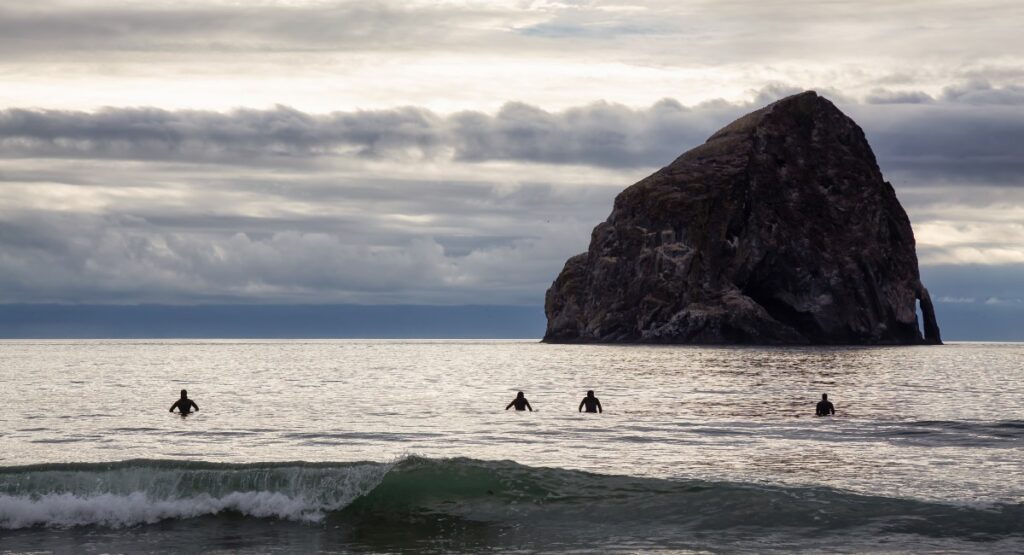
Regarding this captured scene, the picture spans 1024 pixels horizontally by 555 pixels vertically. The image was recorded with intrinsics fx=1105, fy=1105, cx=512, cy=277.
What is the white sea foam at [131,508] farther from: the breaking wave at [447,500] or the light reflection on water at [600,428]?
the light reflection on water at [600,428]

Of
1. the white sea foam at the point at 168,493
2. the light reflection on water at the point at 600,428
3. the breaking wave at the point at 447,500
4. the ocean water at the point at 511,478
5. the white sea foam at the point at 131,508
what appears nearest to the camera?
the ocean water at the point at 511,478

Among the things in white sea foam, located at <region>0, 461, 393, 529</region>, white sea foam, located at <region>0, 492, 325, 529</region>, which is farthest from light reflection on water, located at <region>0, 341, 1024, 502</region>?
white sea foam, located at <region>0, 492, 325, 529</region>

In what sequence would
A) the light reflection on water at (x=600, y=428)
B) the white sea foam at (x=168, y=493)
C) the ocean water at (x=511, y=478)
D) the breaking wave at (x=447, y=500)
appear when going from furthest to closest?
1. the light reflection on water at (x=600, y=428)
2. the white sea foam at (x=168, y=493)
3. the breaking wave at (x=447, y=500)
4. the ocean water at (x=511, y=478)

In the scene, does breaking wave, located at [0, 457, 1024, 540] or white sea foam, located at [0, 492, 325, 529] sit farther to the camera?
white sea foam, located at [0, 492, 325, 529]

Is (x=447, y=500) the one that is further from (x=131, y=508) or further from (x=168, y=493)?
(x=131, y=508)

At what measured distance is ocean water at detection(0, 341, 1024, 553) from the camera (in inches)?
1024

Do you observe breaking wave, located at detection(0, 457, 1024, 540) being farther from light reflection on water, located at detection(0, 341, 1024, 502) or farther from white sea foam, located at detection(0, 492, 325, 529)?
light reflection on water, located at detection(0, 341, 1024, 502)

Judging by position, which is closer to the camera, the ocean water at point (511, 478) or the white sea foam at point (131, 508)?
the ocean water at point (511, 478)

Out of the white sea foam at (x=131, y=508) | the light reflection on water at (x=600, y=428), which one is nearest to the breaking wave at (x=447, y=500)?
the white sea foam at (x=131, y=508)

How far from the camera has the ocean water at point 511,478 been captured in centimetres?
2600

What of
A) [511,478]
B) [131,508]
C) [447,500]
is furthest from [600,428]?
[131,508]

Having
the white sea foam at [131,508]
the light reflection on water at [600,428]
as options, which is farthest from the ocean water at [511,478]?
the light reflection on water at [600,428]

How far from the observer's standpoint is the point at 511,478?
102 feet

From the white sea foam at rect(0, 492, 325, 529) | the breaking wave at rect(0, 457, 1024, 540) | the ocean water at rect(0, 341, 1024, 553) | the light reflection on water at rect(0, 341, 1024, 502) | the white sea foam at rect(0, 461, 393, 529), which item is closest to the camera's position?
the ocean water at rect(0, 341, 1024, 553)
